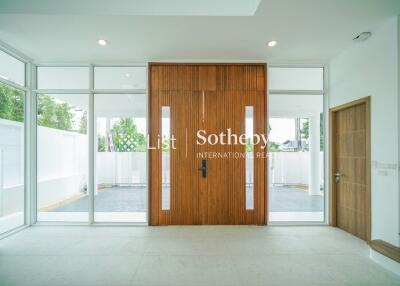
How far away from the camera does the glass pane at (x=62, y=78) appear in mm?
4727

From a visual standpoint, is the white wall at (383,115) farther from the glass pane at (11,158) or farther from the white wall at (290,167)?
the glass pane at (11,158)

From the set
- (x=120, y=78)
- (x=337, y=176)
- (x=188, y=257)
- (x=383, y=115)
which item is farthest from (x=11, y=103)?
(x=337, y=176)

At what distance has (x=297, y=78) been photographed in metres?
4.82

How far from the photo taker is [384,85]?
11.0ft

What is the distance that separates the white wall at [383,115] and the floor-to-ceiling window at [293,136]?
953mm

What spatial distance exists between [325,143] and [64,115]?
5.34 meters

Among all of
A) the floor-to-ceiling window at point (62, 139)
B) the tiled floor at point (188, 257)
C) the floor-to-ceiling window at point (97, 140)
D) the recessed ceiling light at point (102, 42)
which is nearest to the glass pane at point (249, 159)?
the tiled floor at point (188, 257)

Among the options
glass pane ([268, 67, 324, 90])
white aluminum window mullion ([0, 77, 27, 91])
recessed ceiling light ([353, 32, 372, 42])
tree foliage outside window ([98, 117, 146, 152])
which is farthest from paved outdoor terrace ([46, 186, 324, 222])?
recessed ceiling light ([353, 32, 372, 42])

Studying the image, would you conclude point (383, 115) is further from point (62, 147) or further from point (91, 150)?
point (62, 147)

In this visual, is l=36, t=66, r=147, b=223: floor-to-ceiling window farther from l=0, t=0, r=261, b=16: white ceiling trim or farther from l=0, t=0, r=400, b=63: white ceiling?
l=0, t=0, r=261, b=16: white ceiling trim

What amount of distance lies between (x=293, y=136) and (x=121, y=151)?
356cm

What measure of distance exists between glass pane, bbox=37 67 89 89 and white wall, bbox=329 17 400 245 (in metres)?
4.99

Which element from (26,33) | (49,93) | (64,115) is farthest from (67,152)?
(26,33)

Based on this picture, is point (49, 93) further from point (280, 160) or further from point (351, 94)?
point (351, 94)
